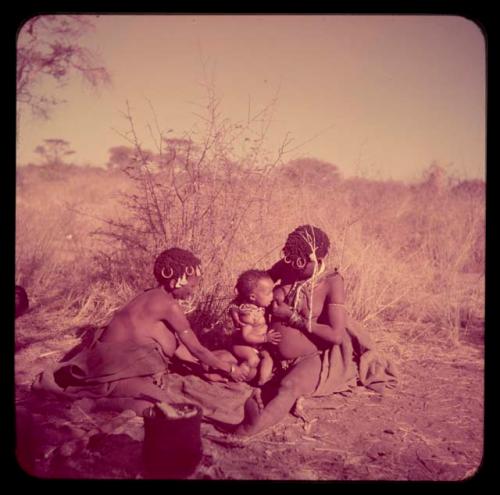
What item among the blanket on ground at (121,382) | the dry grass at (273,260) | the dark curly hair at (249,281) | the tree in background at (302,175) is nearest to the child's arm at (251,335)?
the dark curly hair at (249,281)

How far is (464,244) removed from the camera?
230 inches

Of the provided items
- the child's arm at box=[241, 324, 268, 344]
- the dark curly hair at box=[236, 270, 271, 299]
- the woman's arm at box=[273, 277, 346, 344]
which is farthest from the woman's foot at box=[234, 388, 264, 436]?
the dark curly hair at box=[236, 270, 271, 299]

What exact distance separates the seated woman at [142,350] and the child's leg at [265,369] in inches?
5.4

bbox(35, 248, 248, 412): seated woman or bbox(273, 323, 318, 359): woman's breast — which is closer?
bbox(35, 248, 248, 412): seated woman

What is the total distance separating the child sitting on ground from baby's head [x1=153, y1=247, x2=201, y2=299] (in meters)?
0.35

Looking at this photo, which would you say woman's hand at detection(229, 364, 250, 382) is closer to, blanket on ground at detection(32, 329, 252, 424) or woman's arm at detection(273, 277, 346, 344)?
blanket on ground at detection(32, 329, 252, 424)

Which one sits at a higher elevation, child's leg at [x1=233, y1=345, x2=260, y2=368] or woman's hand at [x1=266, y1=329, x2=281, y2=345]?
woman's hand at [x1=266, y1=329, x2=281, y2=345]

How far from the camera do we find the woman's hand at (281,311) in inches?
137

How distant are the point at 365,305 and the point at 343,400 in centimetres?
179

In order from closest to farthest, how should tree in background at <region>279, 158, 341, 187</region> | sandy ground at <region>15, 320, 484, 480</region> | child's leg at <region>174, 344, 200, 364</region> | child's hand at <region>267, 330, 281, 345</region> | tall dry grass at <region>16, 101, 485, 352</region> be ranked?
1. sandy ground at <region>15, 320, 484, 480</region>
2. child's hand at <region>267, 330, 281, 345</region>
3. child's leg at <region>174, 344, 200, 364</region>
4. tall dry grass at <region>16, 101, 485, 352</region>
5. tree in background at <region>279, 158, 341, 187</region>

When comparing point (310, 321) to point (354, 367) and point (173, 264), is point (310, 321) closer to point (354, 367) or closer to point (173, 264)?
point (354, 367)

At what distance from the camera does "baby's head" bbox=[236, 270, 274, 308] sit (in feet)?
11.5

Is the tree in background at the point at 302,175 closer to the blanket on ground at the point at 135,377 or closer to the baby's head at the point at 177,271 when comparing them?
the baby's head at the point at 177,271
